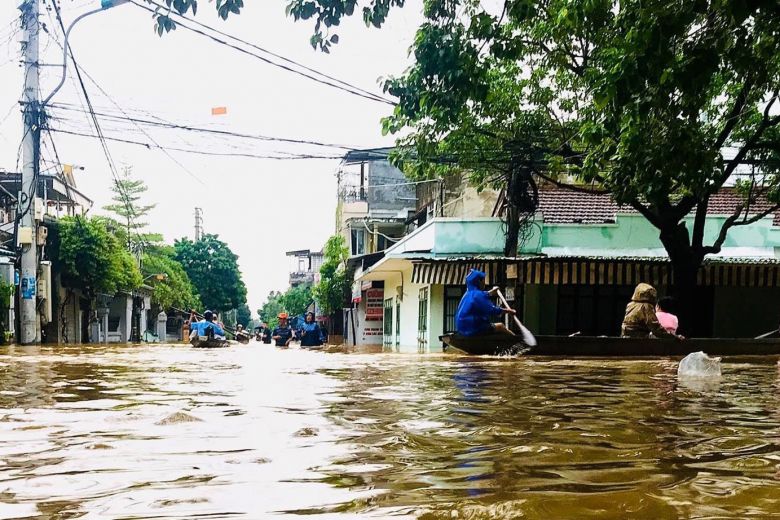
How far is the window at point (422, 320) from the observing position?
795 inches

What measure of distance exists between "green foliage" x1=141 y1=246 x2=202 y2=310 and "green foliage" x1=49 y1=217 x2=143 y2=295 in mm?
15866

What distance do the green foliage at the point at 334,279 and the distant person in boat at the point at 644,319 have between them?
77.7 ft

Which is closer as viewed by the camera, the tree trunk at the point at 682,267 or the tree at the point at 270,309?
the tree trunk at the point at 682,267

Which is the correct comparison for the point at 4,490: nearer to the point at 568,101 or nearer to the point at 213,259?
the point at 568,101

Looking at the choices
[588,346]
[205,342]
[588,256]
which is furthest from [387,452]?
[205,342]

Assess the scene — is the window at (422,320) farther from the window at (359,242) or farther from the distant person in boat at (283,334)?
the window at (359,242)

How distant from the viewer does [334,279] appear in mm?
36219

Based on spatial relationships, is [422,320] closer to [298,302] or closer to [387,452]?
[387,452]

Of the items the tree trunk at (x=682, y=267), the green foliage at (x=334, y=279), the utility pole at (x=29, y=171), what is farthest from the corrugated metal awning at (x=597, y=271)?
the green foliage at (x=334, y=279)

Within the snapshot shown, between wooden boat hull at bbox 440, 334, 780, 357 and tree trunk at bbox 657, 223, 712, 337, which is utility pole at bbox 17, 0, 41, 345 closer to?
wooden boat hull at bbox 440, 334, 780, 357

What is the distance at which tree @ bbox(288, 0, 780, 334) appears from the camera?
19.8ft

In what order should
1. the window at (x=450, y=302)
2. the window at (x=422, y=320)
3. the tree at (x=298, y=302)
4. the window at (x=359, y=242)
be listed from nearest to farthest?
the window at (x=450, y=302)
the window at (x=422, y=320)
the window at (x=359, y=242)
the tree at (x=298, y=302)

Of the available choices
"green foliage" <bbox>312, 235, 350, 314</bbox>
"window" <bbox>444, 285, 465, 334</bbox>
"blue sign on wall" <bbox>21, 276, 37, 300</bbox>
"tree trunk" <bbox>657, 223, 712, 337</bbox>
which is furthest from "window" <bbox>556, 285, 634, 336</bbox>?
"green foliage" <bbox>312, 235, 350, 314</bbox>

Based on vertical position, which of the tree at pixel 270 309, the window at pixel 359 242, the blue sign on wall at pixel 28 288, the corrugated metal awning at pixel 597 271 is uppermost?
the window at pixel 359 242
